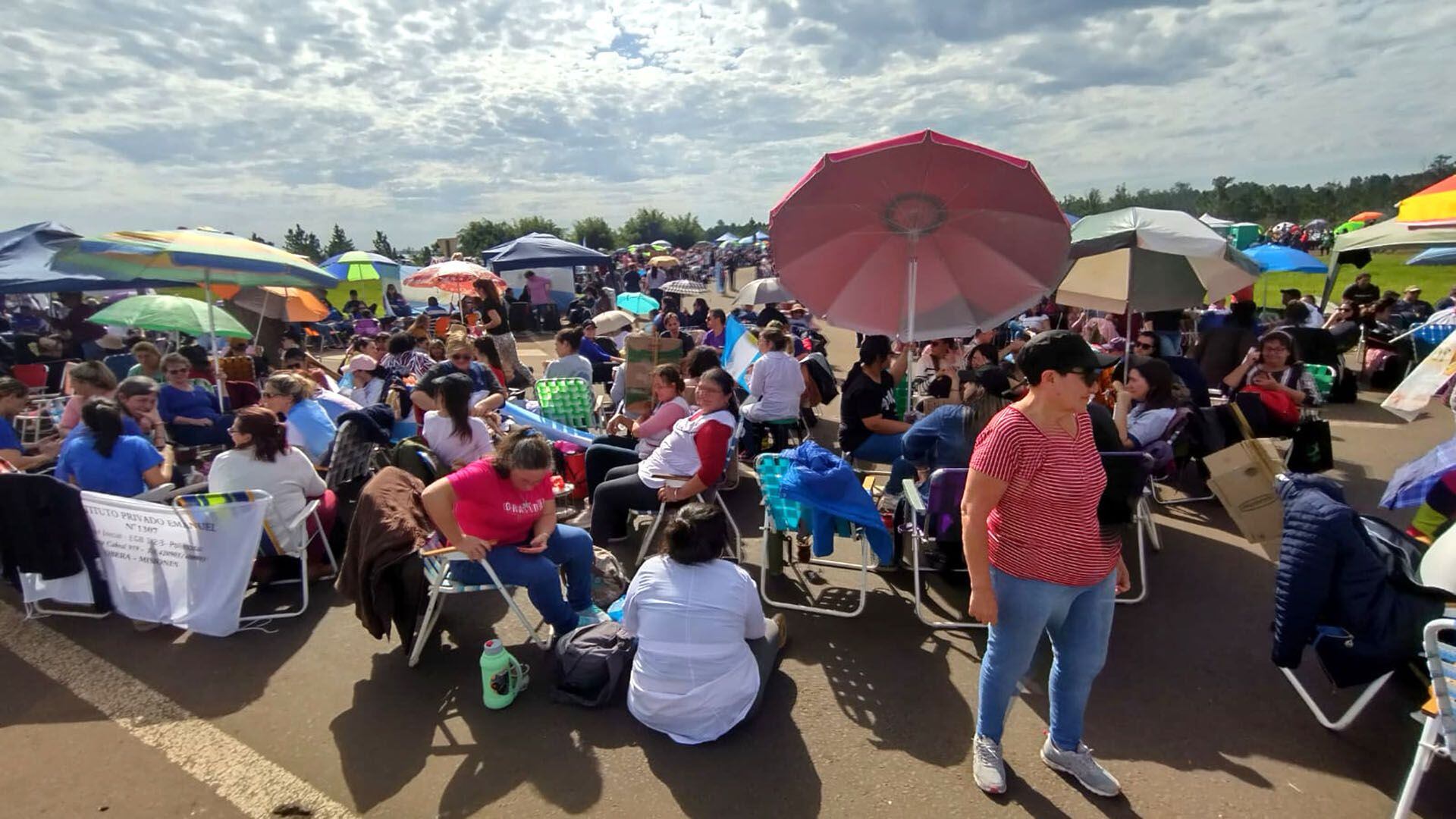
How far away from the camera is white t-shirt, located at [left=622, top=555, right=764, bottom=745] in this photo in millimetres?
2830

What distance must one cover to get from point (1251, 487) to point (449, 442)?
509 centimetres

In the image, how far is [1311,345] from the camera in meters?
8.26

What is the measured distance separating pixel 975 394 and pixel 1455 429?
704cm

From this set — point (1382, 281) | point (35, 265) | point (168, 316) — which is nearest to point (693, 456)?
point (168, 316)

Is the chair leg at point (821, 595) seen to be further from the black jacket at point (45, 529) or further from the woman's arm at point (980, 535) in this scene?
the black jacket at point (45, 529)

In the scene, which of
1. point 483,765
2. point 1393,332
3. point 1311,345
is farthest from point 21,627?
point 1393,332

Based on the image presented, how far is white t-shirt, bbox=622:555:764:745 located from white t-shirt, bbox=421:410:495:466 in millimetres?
2374

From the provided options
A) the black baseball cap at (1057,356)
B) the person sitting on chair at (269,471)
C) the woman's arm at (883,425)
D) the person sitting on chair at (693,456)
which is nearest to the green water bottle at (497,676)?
the person sitting on chair at (693,456)

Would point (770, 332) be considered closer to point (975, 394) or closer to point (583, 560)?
point (975, 394)

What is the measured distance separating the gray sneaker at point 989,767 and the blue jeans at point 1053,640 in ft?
0.17

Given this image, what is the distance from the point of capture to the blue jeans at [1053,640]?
7.86 ft

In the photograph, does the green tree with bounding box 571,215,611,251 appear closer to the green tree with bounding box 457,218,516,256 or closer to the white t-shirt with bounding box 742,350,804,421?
the green tree with bounding box 457,218,516,256

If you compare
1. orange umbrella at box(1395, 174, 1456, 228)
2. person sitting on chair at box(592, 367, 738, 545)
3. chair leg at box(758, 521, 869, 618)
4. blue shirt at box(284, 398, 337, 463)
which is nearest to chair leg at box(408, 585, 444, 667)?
person sitting on chair at box(592, 367, 738, 545)

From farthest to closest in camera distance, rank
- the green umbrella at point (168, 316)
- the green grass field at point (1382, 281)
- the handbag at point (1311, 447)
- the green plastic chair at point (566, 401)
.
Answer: the green grass field at point (1382, 281)
the green umbrella at point (168, 316)
the green plastic chair at point (566, 401)
the handbag at point (1311, 447)
